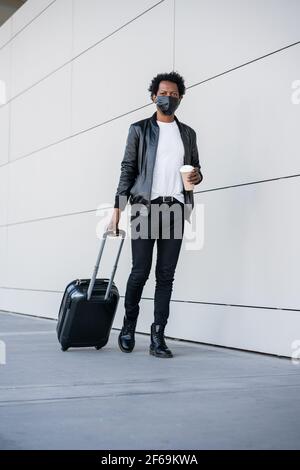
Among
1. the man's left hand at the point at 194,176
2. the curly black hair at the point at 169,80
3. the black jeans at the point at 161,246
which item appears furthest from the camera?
the curly black hair at the point at 169,80

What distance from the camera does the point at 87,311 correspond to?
4984mm

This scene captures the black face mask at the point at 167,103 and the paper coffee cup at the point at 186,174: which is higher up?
the black face mask at the point at 167,103

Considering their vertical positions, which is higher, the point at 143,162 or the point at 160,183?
the point at 143,162

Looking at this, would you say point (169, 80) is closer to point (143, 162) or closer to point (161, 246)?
point (143, 162)

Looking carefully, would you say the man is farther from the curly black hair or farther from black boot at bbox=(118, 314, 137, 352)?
black boot at bbox=(118, 314, 137, 352)

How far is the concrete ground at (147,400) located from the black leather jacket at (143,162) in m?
1.10

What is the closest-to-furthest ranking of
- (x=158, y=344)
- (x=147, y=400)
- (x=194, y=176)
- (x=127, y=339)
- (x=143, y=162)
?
(x=147, y=400)
(x=194, y=176)
(x=143, y=162)
(x=158, y=344)
(x=127, y=339)

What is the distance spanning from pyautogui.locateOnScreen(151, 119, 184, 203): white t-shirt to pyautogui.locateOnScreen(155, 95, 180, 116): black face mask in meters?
0.15

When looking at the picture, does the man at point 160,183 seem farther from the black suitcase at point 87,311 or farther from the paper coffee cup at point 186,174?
the black suitcase at point 87,311

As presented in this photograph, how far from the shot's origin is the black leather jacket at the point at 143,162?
15.1ft

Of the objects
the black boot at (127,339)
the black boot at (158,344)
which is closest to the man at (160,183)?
the black boot at (158,344)

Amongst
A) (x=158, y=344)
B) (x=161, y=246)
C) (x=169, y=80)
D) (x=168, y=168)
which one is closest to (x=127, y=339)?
(x=158, y=344)

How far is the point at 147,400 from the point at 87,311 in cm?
187
